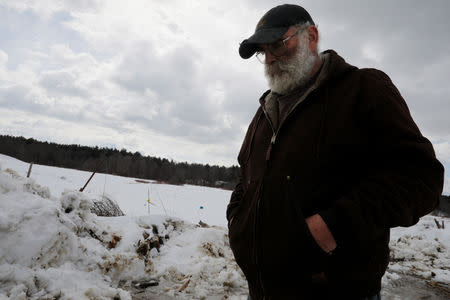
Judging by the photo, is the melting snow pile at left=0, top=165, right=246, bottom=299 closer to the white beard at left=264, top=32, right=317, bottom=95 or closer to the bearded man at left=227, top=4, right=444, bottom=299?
the bearded man at left=227, top=4, right=444, bottom=299

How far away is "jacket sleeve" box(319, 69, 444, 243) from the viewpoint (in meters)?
1.14

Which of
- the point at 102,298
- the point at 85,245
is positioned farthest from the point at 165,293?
the point at 85,245

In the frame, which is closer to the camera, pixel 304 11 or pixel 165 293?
pixel 304 11

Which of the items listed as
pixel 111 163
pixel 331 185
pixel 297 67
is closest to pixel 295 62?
pixel 297 67

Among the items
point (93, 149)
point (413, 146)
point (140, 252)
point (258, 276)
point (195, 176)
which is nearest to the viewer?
point (413, 146)

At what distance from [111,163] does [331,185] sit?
206ft

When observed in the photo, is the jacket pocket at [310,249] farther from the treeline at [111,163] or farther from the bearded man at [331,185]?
the treeline at [111,163]

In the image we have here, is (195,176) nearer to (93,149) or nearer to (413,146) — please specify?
(93,149)

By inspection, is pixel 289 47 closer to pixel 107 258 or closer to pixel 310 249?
pixel 310 249

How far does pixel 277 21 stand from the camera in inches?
66.2

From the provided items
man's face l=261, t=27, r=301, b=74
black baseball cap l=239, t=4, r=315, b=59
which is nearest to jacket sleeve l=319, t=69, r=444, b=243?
man's face l=261, t=27, r=301, b=74

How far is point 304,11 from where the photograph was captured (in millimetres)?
1740

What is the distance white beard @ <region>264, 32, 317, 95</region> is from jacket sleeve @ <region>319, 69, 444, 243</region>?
1.79 ft

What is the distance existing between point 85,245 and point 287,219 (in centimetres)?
373
